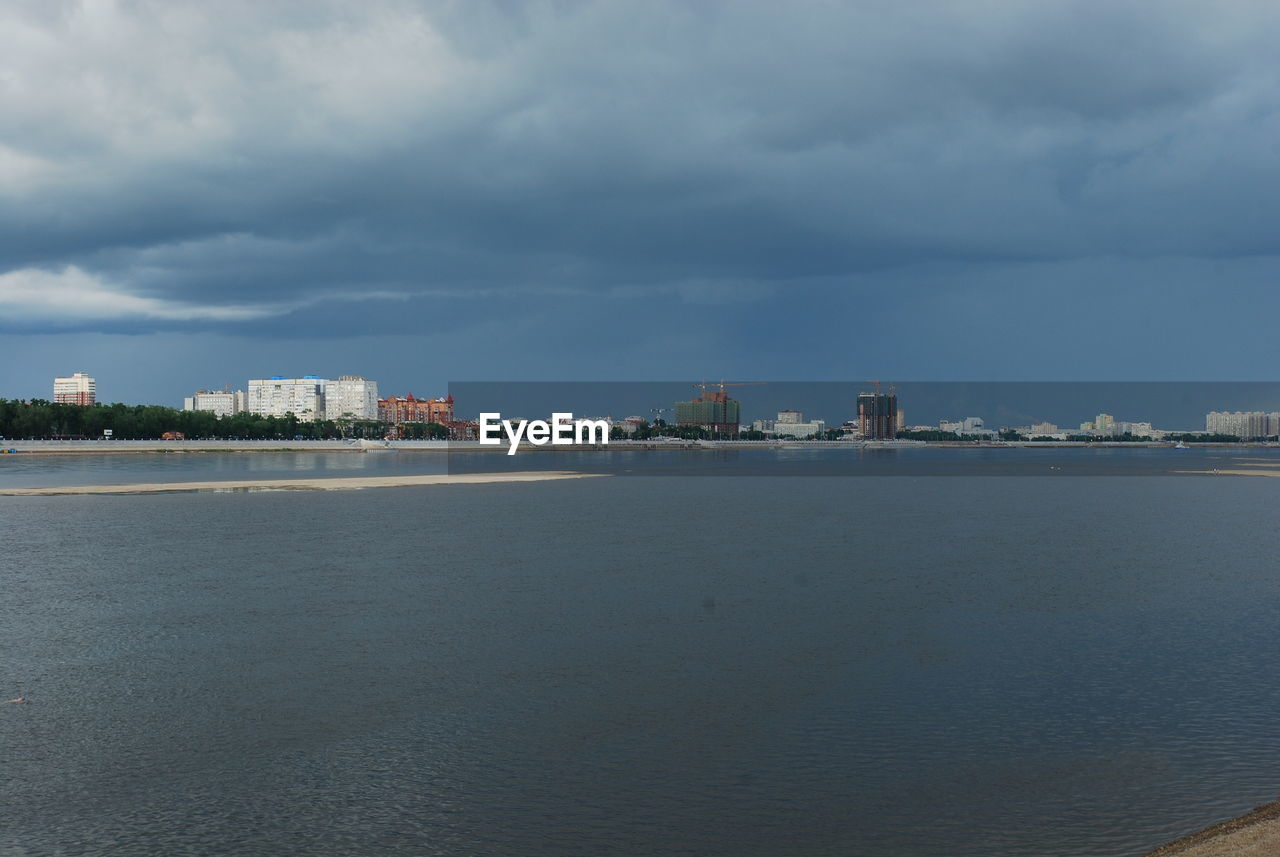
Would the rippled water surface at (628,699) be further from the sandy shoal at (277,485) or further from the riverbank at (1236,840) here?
the sandy shoal at (277,485)

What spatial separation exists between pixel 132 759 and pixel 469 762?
4252 mm

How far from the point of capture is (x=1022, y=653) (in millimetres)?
19531

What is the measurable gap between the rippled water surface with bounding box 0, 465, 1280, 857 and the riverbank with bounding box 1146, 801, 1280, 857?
2.06ft

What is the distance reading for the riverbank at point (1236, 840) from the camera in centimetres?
881

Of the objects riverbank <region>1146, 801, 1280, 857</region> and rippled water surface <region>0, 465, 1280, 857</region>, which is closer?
riverbank <region>1146, 801, 1280, 857</region>

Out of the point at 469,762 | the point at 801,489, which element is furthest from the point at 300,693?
the point at 801,489

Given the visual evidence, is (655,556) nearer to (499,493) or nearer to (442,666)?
(442,666)

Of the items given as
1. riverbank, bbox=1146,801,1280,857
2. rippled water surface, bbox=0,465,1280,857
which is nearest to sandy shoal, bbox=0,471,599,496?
rippled water surface, bbox=0,465,1280,857

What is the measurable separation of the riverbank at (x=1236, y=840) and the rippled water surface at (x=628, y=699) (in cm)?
63

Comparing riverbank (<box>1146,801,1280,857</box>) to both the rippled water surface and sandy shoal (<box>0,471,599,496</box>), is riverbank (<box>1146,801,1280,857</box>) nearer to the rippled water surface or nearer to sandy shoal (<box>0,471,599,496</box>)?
the rippled water surface

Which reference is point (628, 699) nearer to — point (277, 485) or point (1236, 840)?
point (1236, 840)

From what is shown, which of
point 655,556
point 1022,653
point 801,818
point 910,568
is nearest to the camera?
point 801,818

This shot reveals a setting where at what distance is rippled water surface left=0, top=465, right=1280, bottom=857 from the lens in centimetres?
1095

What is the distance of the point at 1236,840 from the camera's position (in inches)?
364
